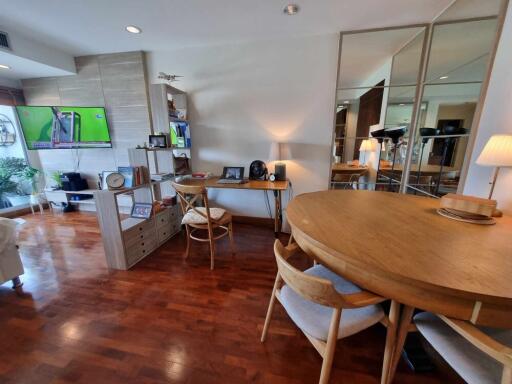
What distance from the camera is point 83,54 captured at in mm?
3145

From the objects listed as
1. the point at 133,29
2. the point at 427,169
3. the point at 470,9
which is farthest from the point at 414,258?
the point at 133,29

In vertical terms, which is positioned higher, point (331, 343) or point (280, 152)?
point (280, 152)

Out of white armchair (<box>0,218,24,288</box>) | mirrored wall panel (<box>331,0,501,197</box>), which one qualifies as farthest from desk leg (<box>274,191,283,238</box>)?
white armchair (<box>0,218,24,288</box>)

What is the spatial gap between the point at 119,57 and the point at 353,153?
12.4 feet

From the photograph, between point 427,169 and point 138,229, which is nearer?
point 138,229

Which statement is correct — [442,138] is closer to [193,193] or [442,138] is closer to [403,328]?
[403,328]

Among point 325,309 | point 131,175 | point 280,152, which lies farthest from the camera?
point 280,152

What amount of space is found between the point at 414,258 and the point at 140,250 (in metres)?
2.44

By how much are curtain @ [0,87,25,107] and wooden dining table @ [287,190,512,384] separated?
16.8 feet

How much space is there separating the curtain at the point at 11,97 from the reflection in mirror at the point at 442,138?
6239mm

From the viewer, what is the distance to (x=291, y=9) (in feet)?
6.70

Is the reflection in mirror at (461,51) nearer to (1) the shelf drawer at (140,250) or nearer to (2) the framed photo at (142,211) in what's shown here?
(2) the framed photo at (142,211)

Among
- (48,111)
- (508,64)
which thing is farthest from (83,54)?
(508,64)

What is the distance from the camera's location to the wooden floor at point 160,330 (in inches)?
45.9
